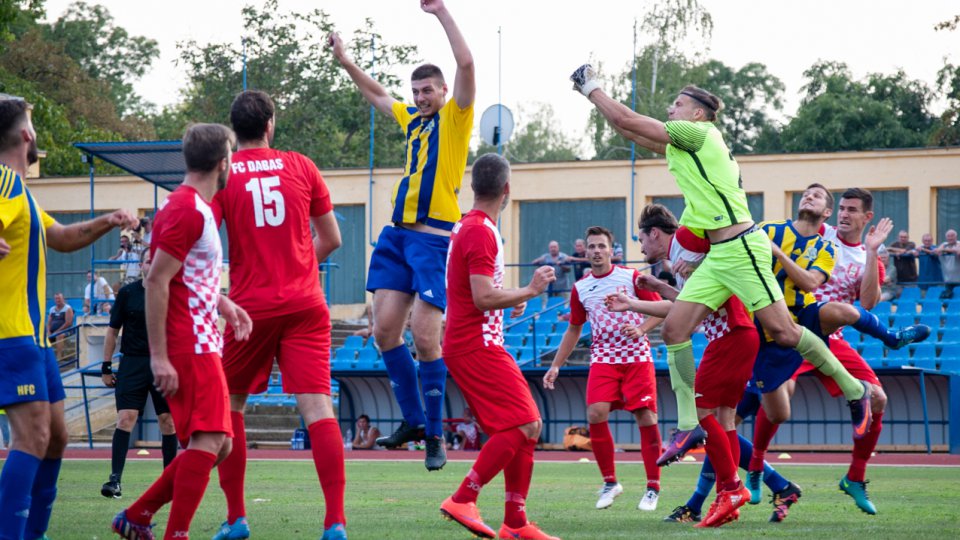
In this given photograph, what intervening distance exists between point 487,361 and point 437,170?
6.37ft

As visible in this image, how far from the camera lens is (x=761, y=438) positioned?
400 inches

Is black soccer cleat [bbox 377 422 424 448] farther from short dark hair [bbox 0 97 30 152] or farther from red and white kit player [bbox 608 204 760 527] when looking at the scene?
short dark hair [bbox 0 97 30 152]

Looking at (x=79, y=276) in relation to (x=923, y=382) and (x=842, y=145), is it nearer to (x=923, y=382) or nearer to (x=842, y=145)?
(x=923, y=382)

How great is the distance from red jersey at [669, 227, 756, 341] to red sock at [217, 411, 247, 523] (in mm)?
3534

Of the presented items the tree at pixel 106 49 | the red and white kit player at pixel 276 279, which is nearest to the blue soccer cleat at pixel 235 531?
the red and white kit player at pixel 276 279

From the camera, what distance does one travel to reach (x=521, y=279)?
3562cm

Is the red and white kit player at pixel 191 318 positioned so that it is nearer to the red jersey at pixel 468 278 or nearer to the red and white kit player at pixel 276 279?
the red and white kit player at pixel 276 279

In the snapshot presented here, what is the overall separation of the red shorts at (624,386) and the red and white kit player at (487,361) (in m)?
4.06

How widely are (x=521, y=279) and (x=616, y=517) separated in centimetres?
2612

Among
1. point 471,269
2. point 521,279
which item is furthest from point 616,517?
point 521,279

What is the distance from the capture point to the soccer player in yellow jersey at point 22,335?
21.3 feet

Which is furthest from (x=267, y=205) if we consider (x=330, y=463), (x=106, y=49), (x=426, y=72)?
(x=106, y=49)

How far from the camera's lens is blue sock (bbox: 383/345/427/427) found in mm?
9266

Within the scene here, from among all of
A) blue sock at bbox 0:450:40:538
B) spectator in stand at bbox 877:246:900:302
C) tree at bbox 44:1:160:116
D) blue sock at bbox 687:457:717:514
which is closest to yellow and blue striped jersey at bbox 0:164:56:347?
blue sock at bbox 0:450:40:538
